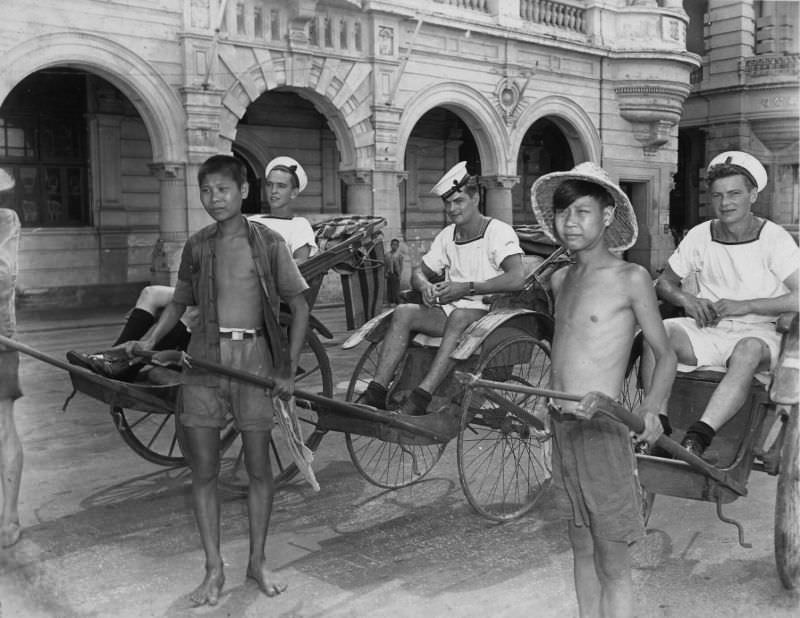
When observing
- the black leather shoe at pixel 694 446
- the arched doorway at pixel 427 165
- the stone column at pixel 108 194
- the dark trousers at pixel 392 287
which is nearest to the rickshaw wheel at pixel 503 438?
the black leather shoe at pixel 694 446

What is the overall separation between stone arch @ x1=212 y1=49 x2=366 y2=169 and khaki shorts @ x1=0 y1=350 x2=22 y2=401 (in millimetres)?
11105

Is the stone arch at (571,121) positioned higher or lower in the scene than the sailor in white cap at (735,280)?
higher

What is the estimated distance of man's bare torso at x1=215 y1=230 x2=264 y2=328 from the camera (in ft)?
13.8

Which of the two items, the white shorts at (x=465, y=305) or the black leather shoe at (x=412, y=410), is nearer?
the black leather shoe at (x=412, y=410)

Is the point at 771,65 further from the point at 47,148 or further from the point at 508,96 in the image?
the point at 47,148

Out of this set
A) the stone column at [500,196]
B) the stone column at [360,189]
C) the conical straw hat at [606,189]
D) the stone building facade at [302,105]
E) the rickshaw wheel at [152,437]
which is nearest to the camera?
the conical straw hat at [606,189]

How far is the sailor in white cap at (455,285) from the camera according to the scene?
5461 mm

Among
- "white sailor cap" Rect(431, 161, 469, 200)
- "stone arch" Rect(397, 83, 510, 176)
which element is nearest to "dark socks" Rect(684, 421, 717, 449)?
"white sailor cap" Rect(431, 161, 469, 200)

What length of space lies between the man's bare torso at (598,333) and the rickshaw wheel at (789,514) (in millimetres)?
1327

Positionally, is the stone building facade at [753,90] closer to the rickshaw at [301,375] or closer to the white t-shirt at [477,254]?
the rickshaw at [301,375]

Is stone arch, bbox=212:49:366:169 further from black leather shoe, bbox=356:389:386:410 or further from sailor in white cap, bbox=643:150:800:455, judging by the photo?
sailor in white cap, bbox=643:150:800:455

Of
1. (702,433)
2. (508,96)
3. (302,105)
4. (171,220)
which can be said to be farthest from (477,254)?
(302,105)

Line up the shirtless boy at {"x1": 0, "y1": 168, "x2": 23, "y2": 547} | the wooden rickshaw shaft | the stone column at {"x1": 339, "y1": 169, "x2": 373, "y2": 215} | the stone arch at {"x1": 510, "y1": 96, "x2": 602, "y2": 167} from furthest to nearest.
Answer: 1. the stone arch at {"x1": 510, "y1": 96, "x2": 602, "y2": 167}
2. the stone column at {"x1": 339, "y1": 169, "x2": 373, "y2": 215}
3. the shirtless boy at {"x1": 0, "y1": 168, "x2": 23, "y2": 547}
4. the wooden rickshaw shaft

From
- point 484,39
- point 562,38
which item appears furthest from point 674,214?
point 484,39
